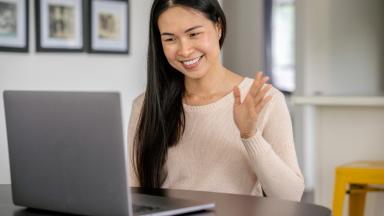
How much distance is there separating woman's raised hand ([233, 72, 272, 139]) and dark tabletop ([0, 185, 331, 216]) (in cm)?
18

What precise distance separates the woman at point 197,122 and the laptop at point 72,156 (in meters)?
0.46

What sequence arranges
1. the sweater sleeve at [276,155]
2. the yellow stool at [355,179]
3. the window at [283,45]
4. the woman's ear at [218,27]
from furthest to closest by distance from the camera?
the window at [283,45] < the yellow stool at [355,179] < the woman's ear at [218,27] < the sweater sleeve at [276,155]

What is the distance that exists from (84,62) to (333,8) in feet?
5.68

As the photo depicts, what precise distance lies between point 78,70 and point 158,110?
245 cm

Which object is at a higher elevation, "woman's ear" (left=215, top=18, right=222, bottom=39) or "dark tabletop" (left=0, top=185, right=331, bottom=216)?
"woman's ear" (left=215, top=18, right=222, bottom=39)

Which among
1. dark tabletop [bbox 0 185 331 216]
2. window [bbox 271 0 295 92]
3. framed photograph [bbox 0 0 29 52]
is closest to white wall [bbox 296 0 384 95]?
framed photograph [bbox 0 0 29 52]

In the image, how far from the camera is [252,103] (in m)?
1.66

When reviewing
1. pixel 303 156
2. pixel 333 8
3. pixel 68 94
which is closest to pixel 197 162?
pixel 68 94

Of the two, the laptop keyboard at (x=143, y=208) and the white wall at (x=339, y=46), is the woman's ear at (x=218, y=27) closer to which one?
the laptop keyboard at (x=143, y=208)

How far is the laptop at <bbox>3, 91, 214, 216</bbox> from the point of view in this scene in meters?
1.22

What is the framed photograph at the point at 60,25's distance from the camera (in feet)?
13.4

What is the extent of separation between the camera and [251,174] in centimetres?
192

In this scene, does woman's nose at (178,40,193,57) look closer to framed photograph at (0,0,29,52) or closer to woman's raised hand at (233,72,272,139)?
woman's raised hand at (233,72,272,139)

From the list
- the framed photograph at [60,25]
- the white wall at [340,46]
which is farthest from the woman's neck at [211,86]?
the white wall at [340,46]
